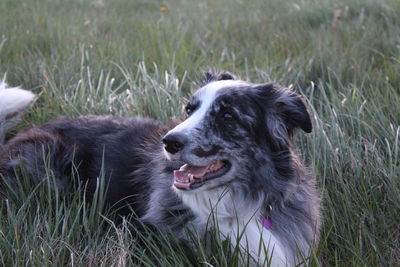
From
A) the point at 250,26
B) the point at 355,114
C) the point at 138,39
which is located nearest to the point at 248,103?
the point at 355,114

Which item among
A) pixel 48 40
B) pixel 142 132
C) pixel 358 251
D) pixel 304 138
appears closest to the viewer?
pixel 358 251

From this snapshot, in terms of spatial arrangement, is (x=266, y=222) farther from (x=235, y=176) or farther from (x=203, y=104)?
(x=203, y=104)

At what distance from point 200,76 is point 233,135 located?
2.33 metres

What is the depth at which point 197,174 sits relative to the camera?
2766mm

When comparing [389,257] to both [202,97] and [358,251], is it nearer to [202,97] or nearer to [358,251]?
[358,251]

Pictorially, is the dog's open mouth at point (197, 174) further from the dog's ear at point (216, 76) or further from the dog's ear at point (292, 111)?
A: the dog's ear at point (216, 76)

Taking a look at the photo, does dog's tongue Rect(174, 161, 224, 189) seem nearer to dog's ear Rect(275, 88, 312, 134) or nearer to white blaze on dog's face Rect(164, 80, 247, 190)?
white blaze on dog's face Rect(164, 80, 247, 190)

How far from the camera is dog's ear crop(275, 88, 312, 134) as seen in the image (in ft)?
9.62

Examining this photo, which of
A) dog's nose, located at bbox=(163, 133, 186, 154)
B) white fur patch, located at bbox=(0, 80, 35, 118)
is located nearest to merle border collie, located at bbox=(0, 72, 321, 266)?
dog's nose, located at bbox=(163, 133, 186, 154)

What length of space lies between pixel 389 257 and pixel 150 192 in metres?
1.34

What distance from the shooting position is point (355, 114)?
3.98 metres

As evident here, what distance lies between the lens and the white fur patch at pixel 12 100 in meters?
3.89

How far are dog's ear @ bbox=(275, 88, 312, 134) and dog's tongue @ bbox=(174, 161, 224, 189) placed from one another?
48 centimetres

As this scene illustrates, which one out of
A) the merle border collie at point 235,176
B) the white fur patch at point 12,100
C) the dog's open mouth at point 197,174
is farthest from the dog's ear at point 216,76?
the white fur patch at point 12,100
